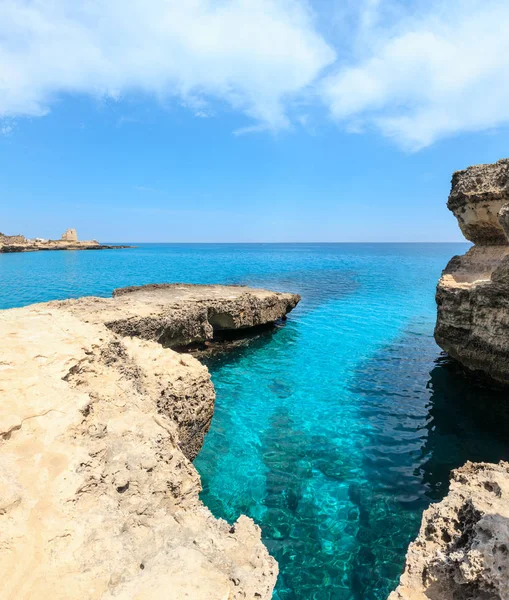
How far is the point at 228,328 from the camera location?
1605cm

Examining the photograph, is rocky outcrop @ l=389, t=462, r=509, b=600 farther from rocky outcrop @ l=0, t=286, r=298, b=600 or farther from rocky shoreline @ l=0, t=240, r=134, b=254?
rocky shoreline @ l=0, t=240, r=134, b=254

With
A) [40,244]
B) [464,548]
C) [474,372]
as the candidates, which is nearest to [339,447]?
[464,548]

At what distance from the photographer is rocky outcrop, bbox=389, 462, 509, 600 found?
3.32 m

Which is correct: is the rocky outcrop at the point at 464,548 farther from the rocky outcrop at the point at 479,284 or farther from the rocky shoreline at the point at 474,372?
the rocky outcrop at the point at 479,284

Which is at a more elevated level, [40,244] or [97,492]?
[40,244]

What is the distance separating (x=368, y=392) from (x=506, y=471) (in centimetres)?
662

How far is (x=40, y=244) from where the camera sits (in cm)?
10156

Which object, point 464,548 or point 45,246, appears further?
point 45,246

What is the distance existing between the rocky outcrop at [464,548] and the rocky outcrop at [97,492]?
1892mm

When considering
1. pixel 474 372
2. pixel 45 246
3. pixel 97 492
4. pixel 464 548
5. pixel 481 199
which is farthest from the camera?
pixel 45 246

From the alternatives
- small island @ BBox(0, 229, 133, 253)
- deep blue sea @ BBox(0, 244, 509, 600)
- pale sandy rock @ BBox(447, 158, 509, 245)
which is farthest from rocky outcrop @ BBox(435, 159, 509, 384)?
small island @ BBox(0, 229, 133, 253)

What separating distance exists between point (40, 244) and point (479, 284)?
116344mm

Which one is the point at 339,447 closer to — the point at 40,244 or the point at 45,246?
the point at 45,246

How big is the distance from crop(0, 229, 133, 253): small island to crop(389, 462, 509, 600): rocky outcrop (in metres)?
105
